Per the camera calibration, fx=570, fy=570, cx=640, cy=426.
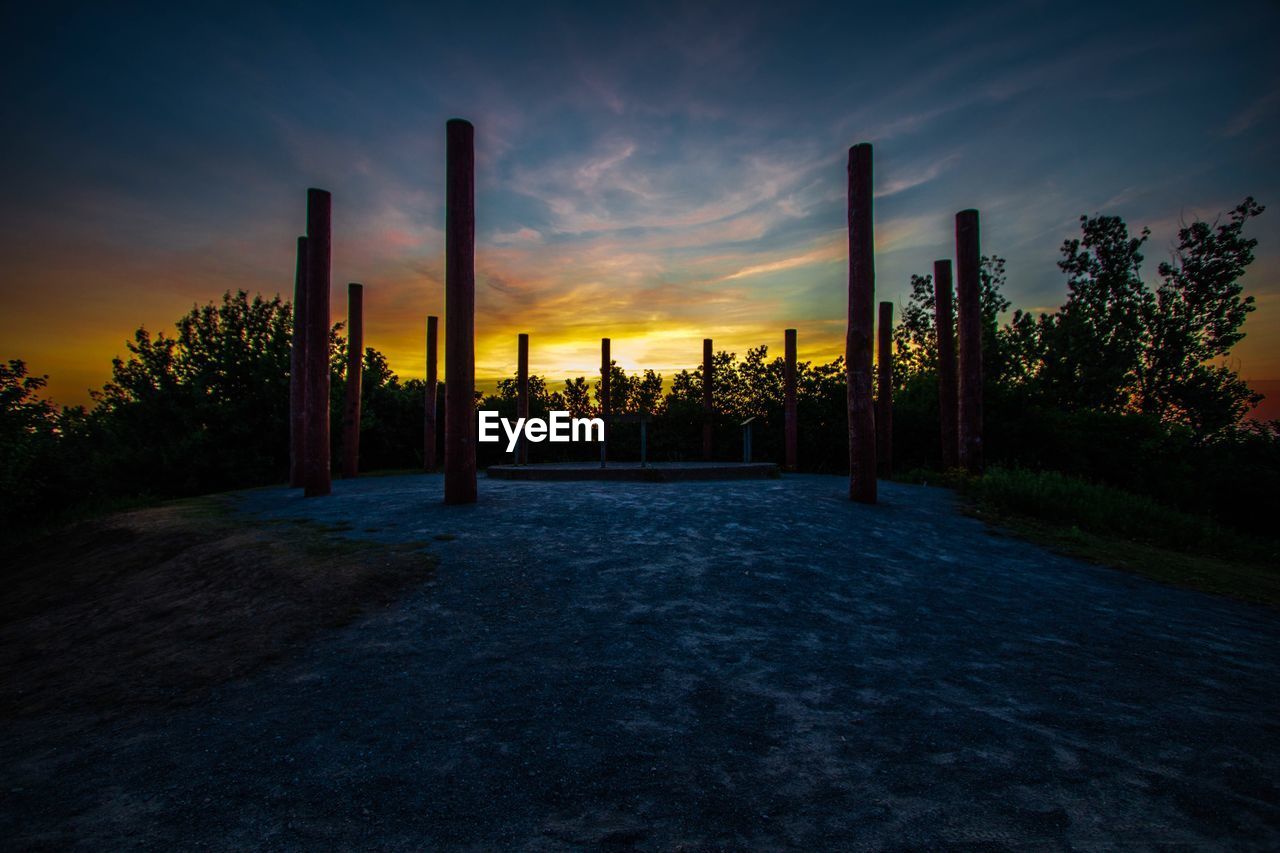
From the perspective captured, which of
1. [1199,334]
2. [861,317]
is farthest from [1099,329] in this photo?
[861,317]

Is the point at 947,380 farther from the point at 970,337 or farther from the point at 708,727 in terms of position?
the point at 708,727

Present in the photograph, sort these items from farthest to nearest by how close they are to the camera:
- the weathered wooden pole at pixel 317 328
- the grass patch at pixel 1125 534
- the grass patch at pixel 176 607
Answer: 1. the weathered wooden pole at pixel 317 328
2. the grass patch at pixel 1125 534
3. the grass patch at pixel 176 607

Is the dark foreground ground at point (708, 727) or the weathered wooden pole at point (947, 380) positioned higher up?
the weathered wooden pole at point (947, 380)

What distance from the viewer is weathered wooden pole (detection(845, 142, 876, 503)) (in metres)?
10.8

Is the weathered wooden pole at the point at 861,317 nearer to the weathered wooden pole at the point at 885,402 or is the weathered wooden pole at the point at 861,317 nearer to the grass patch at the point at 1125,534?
the grass patch at the point at 1125,534

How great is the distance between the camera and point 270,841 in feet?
7.99

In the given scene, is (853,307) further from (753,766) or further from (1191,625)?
(753,766)

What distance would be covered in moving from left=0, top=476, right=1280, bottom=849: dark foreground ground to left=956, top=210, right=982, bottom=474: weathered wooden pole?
7.79 meters

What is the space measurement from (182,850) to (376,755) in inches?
34.5

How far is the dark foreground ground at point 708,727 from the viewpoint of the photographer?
8.34 feet

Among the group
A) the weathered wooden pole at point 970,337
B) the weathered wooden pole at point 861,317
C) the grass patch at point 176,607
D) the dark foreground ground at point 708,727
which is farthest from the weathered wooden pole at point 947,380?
the grass patch at point 176,607

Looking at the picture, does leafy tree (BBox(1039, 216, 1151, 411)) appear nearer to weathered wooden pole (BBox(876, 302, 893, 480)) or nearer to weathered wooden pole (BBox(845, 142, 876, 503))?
weathered wooden pole (BBox(876, 302, 893, 480))

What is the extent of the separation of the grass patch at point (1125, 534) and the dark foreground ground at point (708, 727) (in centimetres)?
A: 129

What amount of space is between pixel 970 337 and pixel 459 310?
38.8 ft
